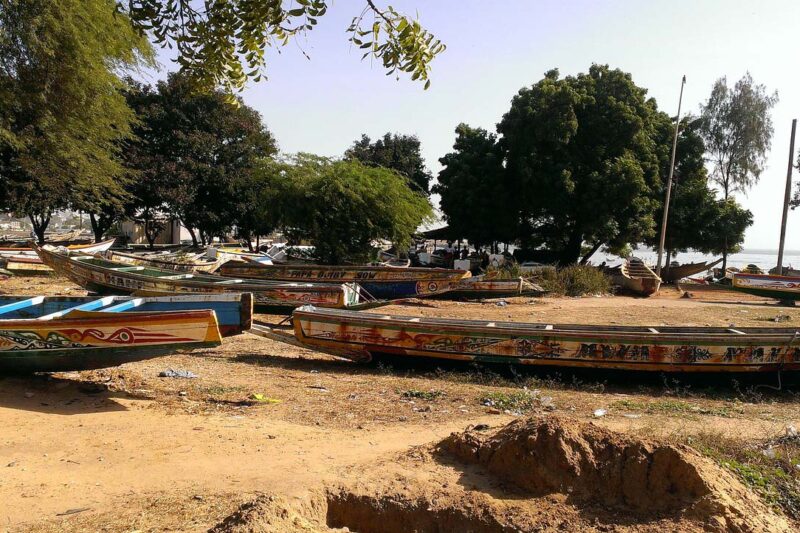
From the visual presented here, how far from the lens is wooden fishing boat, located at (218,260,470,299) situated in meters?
17.3

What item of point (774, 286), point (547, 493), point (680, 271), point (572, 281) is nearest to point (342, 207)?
point (572, 281)

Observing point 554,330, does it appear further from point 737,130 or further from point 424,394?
point 737,130

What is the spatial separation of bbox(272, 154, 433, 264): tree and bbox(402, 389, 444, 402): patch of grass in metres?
13.1

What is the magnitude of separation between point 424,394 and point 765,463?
12.3 ft

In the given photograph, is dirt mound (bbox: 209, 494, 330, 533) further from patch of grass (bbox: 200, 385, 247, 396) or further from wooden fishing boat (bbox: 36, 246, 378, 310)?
wooden fishing boat (bbox: 36, 246, 378, 310)

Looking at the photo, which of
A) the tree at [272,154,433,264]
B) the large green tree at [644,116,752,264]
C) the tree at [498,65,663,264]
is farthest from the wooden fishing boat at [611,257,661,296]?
the tree at [272,154,433,264]

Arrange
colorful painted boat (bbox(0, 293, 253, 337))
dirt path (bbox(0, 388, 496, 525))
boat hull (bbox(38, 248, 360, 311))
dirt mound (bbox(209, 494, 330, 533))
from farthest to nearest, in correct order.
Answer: boat hull (bbox(38, 248, 360, 311)) < colorful painted boat (bbox(0, 293, 253, 337)) < dirt path (bbox(0, 388, 496, 525)) < dirt mound (bbox(209, 494, 330, 533))

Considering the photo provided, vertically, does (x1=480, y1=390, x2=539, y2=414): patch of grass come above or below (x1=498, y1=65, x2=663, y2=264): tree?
below

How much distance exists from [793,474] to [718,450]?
538 millimetres

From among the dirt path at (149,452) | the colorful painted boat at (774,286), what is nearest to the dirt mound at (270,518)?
the dirt path at (149,452)

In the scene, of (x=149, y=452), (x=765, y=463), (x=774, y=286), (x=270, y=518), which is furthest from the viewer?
(x=774, y=286)

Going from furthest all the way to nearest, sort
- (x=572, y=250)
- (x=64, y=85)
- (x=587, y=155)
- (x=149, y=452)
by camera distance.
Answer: (x=572, y=250)
(x=587, y=155)
(x=64, y=85)
(x=149, y=452)

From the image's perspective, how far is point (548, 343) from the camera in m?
8.33

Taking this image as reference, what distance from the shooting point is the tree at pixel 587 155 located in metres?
23.8
